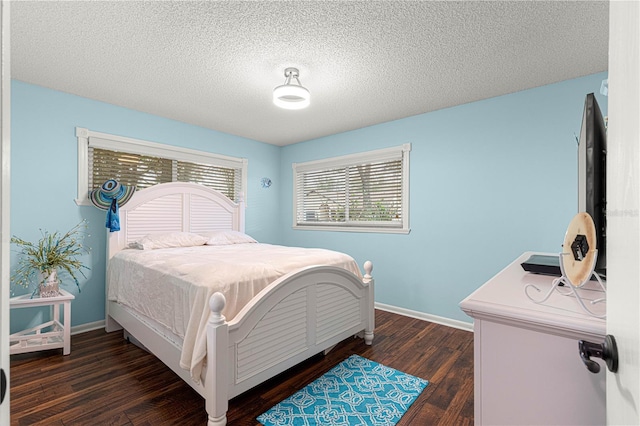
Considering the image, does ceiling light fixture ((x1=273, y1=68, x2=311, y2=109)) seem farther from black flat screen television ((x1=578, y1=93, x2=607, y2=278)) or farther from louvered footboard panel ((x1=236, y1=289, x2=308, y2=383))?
black flat screen television ((x1=578, y1=93, x2=607, y2=278))

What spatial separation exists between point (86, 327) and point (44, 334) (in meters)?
0.65

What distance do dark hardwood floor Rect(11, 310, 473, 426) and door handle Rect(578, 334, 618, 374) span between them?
4.48 ft

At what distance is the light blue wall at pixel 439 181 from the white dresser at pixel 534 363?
2.23 m

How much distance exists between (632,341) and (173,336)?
219 centimetres

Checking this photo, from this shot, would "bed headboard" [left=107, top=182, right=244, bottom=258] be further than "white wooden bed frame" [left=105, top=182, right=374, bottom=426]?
Yes

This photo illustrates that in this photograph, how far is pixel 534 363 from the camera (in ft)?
2.50

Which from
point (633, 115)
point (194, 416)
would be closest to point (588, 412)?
point (633, 115)

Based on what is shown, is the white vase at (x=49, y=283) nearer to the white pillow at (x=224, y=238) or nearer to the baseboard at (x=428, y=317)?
the white pillow at (x=224, y=238)

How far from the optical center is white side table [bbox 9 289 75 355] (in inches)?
91.4

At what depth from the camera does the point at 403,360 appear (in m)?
2.40

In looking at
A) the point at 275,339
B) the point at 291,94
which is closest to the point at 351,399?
the point at 275,339

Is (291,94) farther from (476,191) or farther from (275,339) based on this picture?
(476,191)

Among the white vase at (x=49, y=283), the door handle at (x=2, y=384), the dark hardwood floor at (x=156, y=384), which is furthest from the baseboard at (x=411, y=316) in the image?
the door handle at (x=2, y=384)

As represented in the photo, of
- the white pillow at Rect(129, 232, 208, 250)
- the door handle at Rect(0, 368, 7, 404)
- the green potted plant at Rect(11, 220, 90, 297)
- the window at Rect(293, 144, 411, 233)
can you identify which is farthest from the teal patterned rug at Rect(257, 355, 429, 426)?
the green potted plant at Rect(11, 220, 90, 297)
